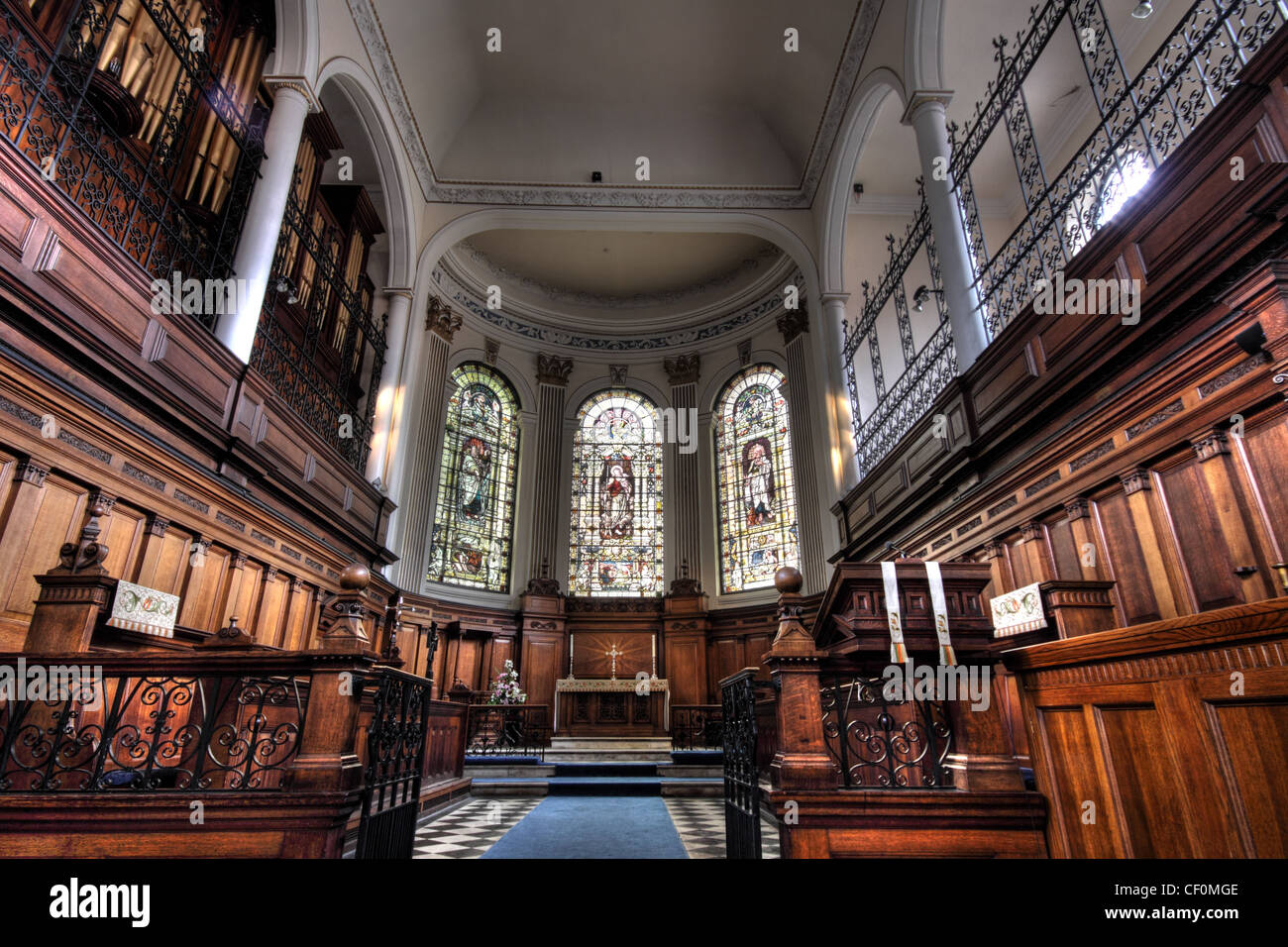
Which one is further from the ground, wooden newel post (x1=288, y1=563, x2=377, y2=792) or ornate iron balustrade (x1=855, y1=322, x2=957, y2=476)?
ornate iron balustrade (x1=855, y1=322, x2=957, y2=476)

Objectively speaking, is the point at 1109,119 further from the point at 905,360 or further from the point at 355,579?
the point at 355,579

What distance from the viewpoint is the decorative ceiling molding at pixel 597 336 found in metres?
12.2

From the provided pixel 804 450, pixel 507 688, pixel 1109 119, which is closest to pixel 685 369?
pixel 804 450

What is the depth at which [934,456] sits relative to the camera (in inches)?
227

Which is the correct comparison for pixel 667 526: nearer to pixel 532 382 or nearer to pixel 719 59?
pixel 532 382

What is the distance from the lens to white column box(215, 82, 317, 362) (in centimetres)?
520

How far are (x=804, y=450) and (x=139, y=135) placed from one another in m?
9.15

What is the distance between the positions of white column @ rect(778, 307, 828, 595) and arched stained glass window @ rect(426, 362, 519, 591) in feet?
17.4

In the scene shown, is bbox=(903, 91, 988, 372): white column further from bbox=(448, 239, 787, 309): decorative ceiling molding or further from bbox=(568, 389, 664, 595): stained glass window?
bbox=(568, 389, 664, 595): stained glass window

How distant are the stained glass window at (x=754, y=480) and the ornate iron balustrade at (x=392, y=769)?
8627 millimetres

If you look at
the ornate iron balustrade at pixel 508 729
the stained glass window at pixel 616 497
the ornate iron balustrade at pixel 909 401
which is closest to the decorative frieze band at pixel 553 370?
the stained glass window at pixel 616 497

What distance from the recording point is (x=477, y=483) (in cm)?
1191

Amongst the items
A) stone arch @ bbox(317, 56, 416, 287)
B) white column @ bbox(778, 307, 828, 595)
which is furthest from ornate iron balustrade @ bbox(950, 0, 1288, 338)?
stone arch @ bbox(317, 56, 416, 287)
